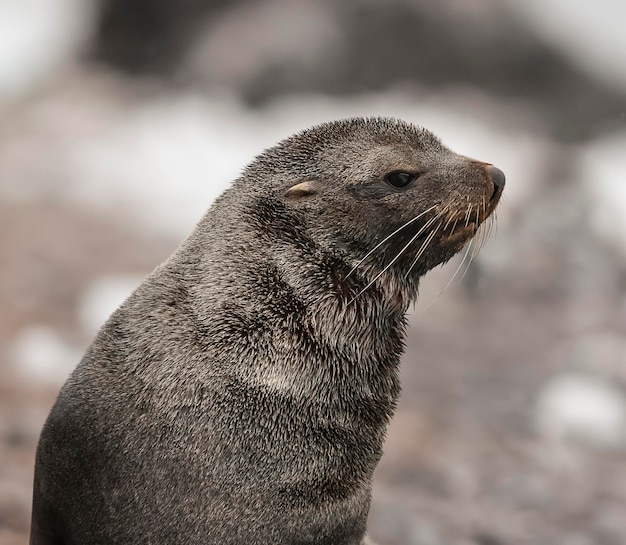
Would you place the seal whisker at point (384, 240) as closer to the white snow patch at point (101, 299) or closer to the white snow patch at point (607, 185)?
the white snow patch at point (101, 299)

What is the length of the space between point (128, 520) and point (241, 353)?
72 centimetres

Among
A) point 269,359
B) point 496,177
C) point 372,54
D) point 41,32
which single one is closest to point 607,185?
point 372,54

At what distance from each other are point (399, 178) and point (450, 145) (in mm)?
6618

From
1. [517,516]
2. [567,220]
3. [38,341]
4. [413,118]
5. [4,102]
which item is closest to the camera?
[517,516]

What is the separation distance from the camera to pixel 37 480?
3.81 metres

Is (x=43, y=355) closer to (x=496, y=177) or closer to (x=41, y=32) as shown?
(x=496, y=177)

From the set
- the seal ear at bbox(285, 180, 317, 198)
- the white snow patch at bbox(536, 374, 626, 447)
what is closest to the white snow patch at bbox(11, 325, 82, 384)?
the white snow patch at bbox(536, 374, 626, 447)

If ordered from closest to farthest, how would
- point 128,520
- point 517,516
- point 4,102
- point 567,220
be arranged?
point 128,520 < point 517,516 < point 567,220 < point 4,102

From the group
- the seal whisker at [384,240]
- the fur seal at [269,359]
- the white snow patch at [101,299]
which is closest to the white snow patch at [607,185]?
the white snow patch at [101,299]

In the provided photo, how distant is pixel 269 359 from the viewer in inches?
139

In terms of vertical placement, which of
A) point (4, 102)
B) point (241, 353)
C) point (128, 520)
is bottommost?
point (128, 520)

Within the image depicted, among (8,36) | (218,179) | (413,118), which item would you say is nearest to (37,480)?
(218,179)

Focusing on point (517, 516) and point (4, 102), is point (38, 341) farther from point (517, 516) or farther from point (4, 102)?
point (4, 102)

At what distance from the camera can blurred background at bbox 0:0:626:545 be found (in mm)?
6973
